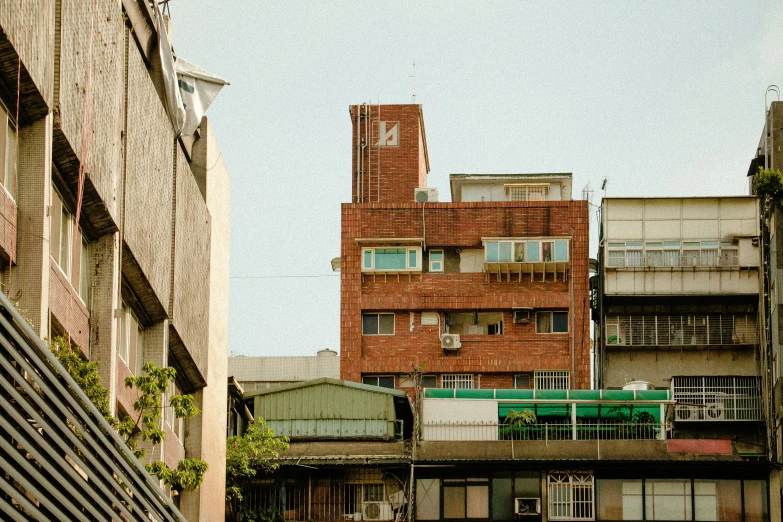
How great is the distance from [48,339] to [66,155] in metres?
3.19

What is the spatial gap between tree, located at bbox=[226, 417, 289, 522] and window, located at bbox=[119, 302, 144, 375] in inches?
529

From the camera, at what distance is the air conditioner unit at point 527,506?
5247 cm

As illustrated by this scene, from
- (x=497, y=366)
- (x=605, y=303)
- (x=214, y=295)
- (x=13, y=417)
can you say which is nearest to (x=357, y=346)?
(x=497, y=366)

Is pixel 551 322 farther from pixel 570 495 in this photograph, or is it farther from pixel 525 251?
pixel 570 495

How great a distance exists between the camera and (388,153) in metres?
67.8

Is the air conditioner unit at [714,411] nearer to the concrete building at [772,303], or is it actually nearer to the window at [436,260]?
the concrete building at [772,303]

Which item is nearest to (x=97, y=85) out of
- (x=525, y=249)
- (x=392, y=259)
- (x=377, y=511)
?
(x=377, y=511)

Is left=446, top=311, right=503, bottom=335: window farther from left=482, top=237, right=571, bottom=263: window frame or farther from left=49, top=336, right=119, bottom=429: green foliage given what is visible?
left=49, top=336, right=119, bottom=429: green foliage

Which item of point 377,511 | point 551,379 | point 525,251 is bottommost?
point 377,511

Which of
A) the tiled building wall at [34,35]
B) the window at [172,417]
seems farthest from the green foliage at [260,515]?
the tiled building wall at [34,35]

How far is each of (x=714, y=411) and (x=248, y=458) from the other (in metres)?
21.2

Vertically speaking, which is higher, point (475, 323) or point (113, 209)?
point (475, 323)

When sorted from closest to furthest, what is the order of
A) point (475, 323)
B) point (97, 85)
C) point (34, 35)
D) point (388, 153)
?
point (34, 35) → point (97, 85) → point (475, 323) → point (388, 153)

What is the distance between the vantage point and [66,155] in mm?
25469
